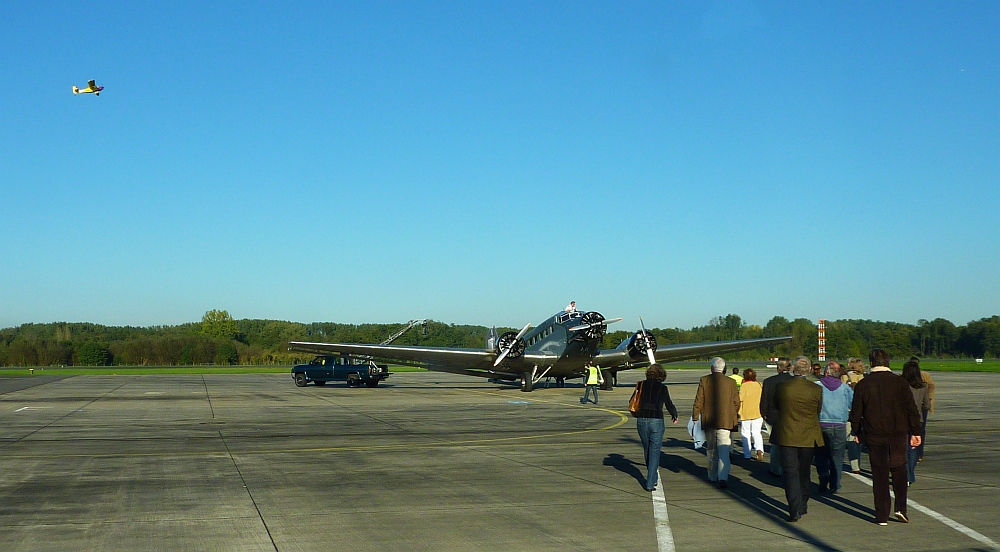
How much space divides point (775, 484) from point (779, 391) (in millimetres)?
2811

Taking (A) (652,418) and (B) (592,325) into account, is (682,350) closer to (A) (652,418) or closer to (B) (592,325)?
(B) (592,325)

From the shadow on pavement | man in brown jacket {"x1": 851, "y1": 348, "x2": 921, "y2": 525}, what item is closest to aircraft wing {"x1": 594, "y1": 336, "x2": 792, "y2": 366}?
the shadow on pavement

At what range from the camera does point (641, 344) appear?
41156 mm

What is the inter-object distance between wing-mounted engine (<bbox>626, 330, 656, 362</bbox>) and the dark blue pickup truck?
14.4 meters

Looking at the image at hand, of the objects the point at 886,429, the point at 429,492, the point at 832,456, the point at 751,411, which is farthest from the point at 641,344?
the point at 886,429

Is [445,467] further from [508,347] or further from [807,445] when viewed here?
[508,347]

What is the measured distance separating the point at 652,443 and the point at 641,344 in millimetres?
29759

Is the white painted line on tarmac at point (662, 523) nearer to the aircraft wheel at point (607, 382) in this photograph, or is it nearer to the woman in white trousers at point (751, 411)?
the woman in white trousers at point (751, 411)

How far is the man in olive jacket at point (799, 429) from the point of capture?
1005 centimetres

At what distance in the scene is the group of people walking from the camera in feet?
31.7

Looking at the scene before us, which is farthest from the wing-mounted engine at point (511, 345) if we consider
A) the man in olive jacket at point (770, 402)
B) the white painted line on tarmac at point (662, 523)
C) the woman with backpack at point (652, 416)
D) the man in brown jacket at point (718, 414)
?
the woman with backpack at point (652, 416)

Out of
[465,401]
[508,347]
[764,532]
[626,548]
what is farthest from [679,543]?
[508,347]

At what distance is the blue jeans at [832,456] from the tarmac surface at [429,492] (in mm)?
291

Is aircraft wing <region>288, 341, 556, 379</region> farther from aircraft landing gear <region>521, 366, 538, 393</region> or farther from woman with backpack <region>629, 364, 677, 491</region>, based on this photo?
woman with backpack <region>629, 364, 677, 491</region>
